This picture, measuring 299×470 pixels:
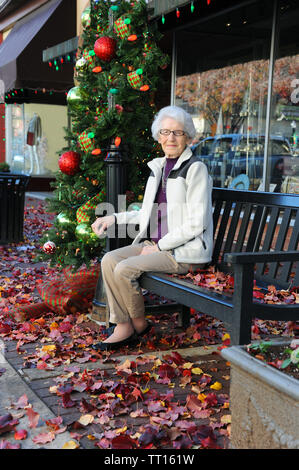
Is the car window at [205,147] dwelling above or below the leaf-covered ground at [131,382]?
above

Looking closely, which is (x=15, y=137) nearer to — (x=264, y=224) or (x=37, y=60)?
(x=37, y=60)

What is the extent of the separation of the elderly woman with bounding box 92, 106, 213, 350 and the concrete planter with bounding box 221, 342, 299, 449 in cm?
154

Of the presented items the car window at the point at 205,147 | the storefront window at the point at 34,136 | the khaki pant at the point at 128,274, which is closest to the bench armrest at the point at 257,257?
the khaki pant at the point at 128,274

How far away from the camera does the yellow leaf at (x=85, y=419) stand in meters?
2.91

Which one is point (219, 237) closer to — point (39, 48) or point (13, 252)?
point (13, 252)

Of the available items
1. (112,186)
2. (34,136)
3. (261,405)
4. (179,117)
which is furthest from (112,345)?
(34,136)

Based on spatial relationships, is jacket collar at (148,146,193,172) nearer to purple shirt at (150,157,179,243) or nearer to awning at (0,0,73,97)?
purple shirt at (150,157,179,243)

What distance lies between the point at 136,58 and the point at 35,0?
10.5m

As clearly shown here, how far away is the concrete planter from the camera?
201 centimetres

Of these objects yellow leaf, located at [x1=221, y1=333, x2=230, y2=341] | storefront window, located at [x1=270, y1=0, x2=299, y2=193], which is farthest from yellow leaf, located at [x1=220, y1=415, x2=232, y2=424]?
storefront window, located at [x1=270, y1=0, x2=299, y2=193]

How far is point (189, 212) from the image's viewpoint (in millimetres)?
3836

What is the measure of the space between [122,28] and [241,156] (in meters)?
4.62

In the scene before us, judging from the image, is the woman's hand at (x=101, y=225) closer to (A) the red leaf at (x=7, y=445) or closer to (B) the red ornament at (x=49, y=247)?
(B) the red ornament at (x=49, y=247)

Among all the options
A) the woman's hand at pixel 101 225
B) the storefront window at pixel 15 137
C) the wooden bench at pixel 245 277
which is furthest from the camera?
the storefront window at pixel 15 137
